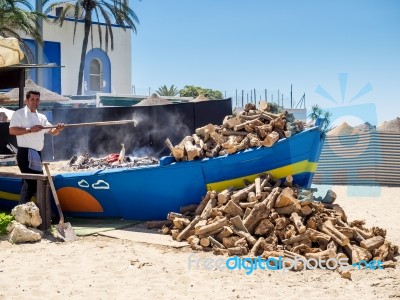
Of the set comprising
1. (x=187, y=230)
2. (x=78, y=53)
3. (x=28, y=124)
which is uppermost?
(x=78, y=53)

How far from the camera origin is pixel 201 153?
660 centimetres

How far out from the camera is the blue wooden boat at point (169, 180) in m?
6.34

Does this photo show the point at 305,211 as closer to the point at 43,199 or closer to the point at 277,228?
the point at 277,228

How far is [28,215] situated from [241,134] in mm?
2938

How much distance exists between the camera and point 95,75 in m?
29.2

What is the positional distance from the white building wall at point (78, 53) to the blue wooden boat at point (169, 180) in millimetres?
20212

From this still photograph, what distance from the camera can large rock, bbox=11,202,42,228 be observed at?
6.41 m

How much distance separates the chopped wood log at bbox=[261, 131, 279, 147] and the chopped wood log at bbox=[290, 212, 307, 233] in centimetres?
97

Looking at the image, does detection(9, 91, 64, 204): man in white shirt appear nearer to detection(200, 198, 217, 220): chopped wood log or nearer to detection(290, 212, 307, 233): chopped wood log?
detection(200, 198, 217, 220): chopped wood log

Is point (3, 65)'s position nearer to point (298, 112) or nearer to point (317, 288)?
point (317, 288)

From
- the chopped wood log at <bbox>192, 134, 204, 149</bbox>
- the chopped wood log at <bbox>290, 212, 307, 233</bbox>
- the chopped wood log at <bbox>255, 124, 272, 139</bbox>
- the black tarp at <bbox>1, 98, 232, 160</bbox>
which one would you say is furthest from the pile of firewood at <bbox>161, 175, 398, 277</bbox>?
the black tarp at <bbox>1, 98, 232, 160</bbox>

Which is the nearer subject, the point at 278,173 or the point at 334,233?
the point at 334,233

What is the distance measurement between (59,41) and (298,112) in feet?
48.3

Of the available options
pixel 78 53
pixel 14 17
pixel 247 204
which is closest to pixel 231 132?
pixel 247 204
